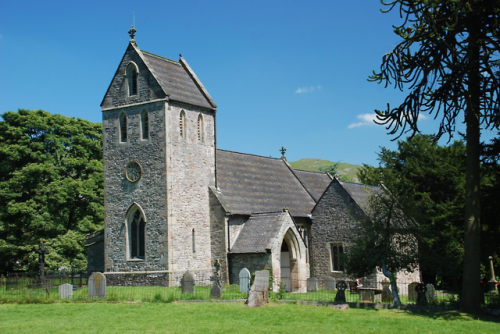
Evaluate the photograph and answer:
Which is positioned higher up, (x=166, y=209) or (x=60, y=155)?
(x=60, y=155)

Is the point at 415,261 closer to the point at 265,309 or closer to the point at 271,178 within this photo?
the point at 265,309

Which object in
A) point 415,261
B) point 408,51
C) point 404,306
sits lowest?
point 404,306

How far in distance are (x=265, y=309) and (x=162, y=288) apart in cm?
833

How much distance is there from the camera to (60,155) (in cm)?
4166

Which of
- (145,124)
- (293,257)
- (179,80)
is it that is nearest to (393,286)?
(293,257)

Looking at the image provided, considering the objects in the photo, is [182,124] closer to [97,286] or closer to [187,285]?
[187,285]

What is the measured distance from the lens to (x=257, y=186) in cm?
3544

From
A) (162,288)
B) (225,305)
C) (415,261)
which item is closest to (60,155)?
(162,288)

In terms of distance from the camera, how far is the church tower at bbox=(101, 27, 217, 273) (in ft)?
95.6

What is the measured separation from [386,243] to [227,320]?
740cm

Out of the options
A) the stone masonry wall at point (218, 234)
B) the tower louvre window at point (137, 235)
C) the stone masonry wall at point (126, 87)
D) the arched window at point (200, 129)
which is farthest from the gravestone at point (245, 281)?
the stone masonry wall at point (126, 87)

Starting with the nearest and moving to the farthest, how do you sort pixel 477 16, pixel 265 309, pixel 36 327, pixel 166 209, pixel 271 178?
pixel 36 327 < pixel 477 16 < pixel 265 309 < pixel 166 209 < pixel 271 178

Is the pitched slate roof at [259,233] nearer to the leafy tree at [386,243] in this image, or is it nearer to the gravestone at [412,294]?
the leafy tree at [386,243]

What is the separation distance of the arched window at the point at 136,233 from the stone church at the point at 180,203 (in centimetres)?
5
